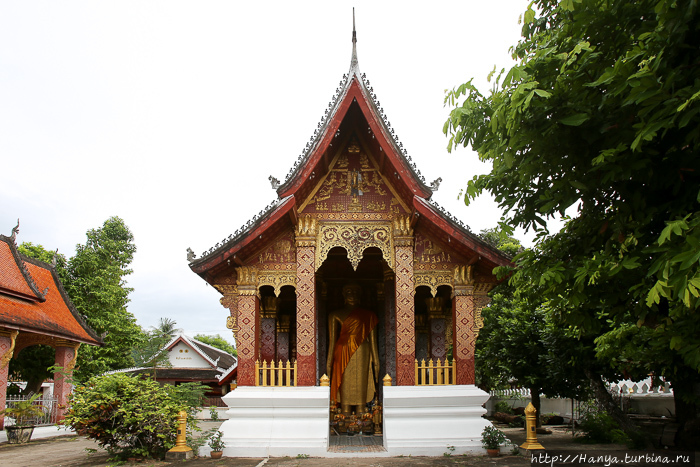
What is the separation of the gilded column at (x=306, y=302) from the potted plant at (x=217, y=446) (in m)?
1.54

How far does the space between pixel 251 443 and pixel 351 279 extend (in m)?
4.83

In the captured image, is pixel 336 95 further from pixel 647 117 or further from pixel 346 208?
pixel 647 117

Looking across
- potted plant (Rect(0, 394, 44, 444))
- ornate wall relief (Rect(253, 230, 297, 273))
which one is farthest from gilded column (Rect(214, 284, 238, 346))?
potted plant (Rect(0, 394, 44, 444))

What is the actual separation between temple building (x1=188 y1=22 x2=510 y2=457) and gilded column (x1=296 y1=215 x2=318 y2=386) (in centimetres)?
2

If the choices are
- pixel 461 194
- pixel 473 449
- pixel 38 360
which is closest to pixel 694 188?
pixel 461 194

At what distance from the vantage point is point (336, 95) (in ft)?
31.9

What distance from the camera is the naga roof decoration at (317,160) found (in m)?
9.23

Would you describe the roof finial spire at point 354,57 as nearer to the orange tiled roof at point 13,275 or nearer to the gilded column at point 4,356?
the gilded column at point 4,356

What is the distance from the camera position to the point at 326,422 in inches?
346

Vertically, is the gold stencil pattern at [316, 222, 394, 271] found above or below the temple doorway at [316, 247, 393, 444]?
above

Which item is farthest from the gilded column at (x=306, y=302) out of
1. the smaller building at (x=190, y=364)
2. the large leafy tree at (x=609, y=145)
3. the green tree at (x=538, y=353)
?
the smaller building at (x=190, y=364)

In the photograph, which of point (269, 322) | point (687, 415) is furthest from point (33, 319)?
point (687, 415)

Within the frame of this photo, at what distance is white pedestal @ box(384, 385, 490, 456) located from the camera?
855 cm

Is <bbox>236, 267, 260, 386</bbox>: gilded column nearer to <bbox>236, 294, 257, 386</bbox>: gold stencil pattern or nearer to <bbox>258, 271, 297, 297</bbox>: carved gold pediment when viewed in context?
<bbox>236, 294, 257, 386</bbox>: gold stencil pattern
